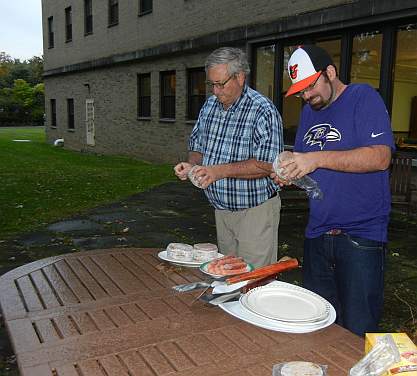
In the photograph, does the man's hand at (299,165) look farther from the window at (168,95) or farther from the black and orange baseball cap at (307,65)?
the window at (168,95)

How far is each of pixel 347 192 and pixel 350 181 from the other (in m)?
0.06

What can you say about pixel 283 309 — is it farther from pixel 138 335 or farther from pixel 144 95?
pixel 144 95

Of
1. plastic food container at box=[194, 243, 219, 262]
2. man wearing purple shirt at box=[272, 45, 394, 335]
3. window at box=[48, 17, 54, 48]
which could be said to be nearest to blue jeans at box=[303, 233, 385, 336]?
man wearing purple shirt at box=[272, 45, 394, 335]

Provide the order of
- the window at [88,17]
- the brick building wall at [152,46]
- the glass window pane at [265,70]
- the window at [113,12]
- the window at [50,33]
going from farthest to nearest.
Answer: the window at [50,33] < the window at [88,17] < the window at [113,12] < the glass window pane at [265,70] < the brick building wall at [152,46]

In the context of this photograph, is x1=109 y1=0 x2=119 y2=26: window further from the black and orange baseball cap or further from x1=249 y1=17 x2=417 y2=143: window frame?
the black and orange baseball cap

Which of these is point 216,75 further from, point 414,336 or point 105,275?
point 414,336

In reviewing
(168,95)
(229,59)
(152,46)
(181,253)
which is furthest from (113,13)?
(181,253)

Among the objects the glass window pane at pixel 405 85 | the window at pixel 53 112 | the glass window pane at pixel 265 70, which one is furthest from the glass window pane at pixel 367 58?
the window at pixel 53 112

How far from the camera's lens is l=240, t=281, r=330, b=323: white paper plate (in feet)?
5.86

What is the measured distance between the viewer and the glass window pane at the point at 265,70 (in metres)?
11.1

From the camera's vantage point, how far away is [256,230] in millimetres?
2961

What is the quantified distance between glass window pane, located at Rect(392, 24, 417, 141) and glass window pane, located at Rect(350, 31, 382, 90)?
1.19 ft

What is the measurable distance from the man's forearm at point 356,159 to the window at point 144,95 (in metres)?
14.9

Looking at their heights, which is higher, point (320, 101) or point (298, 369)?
point (320, 101)
